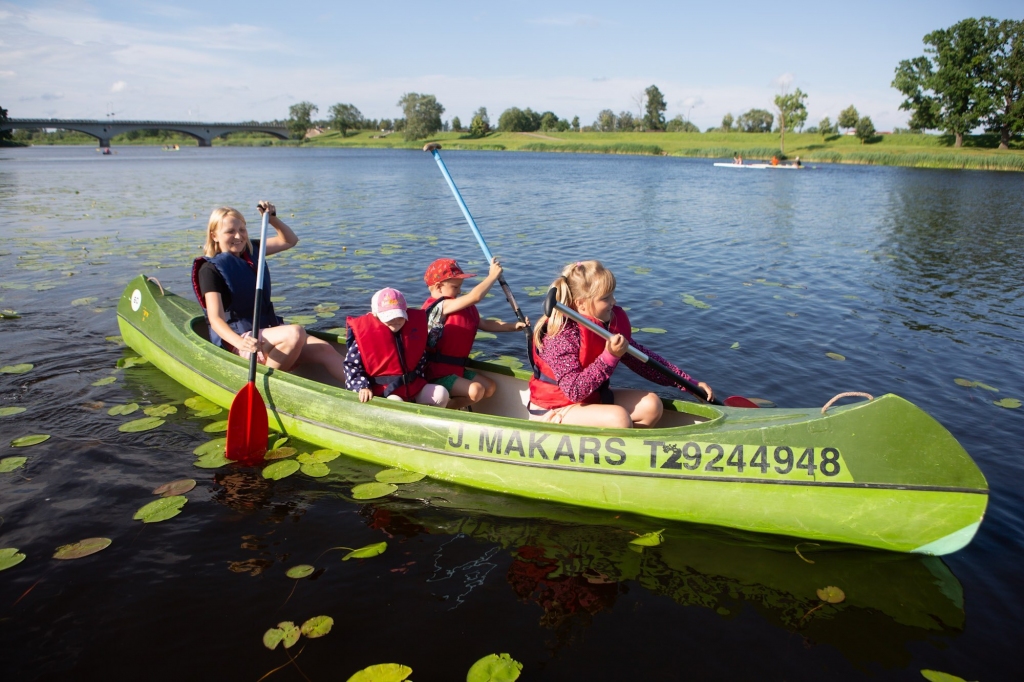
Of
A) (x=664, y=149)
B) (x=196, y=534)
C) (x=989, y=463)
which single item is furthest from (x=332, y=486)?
(x=664, y=149)

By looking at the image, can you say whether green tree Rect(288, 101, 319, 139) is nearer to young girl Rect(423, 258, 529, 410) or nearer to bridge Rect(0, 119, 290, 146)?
bridge Rect(0, 119, 290, 146)

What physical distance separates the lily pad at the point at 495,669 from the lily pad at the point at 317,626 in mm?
768

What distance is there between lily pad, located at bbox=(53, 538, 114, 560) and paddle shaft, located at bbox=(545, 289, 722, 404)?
9.82ft

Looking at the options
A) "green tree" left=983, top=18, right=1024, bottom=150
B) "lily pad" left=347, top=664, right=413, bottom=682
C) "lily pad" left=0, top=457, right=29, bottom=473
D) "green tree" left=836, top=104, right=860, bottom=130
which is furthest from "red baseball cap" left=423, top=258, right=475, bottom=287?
"green tree" left=836, top=104, right=860, bottom=130

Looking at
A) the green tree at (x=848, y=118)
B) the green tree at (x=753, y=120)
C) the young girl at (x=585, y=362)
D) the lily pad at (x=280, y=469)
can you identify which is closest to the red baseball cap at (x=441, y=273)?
the young girl at (x=585, y=362)

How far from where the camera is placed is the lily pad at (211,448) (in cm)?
496

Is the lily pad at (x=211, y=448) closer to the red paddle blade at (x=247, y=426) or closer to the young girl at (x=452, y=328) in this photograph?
the red paddle blade at (x=247, y=426)

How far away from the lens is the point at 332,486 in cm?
461

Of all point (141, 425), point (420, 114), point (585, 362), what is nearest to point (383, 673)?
point (585, 362)

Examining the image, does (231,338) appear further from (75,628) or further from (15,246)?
(15,246)

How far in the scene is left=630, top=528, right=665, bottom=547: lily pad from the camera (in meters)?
Answer: 3.96

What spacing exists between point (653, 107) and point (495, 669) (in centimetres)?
12870

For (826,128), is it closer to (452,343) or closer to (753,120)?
(753,120)

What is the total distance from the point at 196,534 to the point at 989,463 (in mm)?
5551
